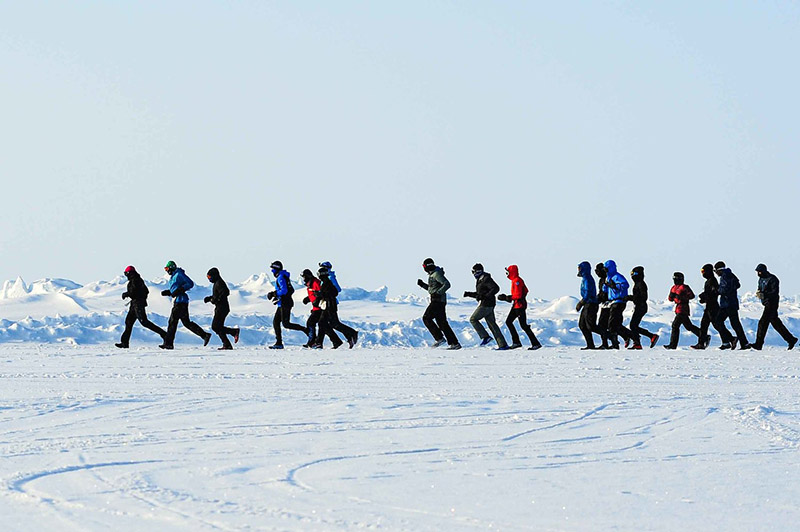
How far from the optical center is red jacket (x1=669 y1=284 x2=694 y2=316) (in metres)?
20.6

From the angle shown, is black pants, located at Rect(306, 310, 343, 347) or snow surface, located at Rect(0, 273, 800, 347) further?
snow surface, located at Rect(0, 273, 800, 347)

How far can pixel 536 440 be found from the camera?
7.64 meters

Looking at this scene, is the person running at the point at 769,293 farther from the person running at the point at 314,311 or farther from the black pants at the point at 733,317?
the person running at the point at 314,311

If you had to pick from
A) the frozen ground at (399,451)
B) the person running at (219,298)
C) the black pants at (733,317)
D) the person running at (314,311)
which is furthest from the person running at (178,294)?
the black pants at (733,317)

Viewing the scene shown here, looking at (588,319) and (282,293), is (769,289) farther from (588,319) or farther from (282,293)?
(282,293)

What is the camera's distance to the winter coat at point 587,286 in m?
20.0

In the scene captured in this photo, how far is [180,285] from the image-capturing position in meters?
20.1

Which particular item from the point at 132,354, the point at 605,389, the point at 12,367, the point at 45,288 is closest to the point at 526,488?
the point at 605,389

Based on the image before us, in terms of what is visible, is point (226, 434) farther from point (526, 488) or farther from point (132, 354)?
point (132, 354)

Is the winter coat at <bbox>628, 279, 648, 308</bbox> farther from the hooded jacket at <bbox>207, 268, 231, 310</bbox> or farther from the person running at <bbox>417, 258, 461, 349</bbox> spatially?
the hooded jacket at <bbox>207, 268, 231, 310</bbox>

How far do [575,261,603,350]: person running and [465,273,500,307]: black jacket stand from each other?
1.44 m

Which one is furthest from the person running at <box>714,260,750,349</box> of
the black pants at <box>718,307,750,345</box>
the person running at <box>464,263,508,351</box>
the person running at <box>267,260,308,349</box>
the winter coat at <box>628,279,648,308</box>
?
the person running at <box>267,260,308,349</box>

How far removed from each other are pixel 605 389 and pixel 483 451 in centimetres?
479

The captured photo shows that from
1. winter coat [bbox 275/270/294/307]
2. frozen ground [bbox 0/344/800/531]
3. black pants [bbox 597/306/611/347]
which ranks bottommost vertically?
frozen ground [bbox 0/344/800/531]
